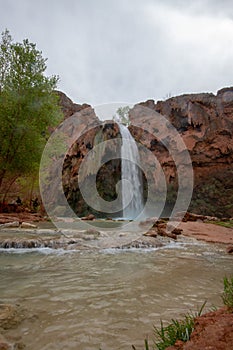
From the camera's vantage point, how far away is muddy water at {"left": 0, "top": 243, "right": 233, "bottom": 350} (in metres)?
2.50

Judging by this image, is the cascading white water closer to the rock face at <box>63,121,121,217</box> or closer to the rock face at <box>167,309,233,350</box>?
the rock face at <box>63,121,121,217</box>

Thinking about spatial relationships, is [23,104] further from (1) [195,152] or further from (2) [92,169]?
(1) [195,152]

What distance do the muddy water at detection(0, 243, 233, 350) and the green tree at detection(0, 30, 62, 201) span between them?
8.74 m

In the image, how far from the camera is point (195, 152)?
26797mm

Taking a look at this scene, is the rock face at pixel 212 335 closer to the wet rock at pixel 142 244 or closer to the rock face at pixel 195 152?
the wet rock at pixel 142 244

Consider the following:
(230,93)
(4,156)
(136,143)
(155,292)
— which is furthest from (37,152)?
(230,93)

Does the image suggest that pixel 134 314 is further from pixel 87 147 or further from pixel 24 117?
pixel 87 147

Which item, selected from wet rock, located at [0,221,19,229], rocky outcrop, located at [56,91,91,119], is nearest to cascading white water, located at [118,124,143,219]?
rocky outcrop, located at [56,91,91,119]

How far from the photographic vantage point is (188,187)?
89.8 ft

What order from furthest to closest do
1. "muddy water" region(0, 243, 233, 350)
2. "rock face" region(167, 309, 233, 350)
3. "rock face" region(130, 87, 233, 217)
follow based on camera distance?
"rock face" region(130, 87, 233, 217) < "muddy water" region(0, 243, 233, 350) < "rock face" region(167, 309, 233, 350)

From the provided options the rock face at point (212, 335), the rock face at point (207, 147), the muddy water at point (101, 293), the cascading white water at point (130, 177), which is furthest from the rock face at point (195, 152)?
the rock face at point (212, 335)

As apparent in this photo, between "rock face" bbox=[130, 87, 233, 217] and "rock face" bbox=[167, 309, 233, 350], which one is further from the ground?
"rock face" bbox=[130, 87, 233, 217]

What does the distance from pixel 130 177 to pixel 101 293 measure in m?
23.7

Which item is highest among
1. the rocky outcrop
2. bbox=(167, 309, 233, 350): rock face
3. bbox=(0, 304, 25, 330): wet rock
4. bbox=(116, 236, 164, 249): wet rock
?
the rocky outcrop
